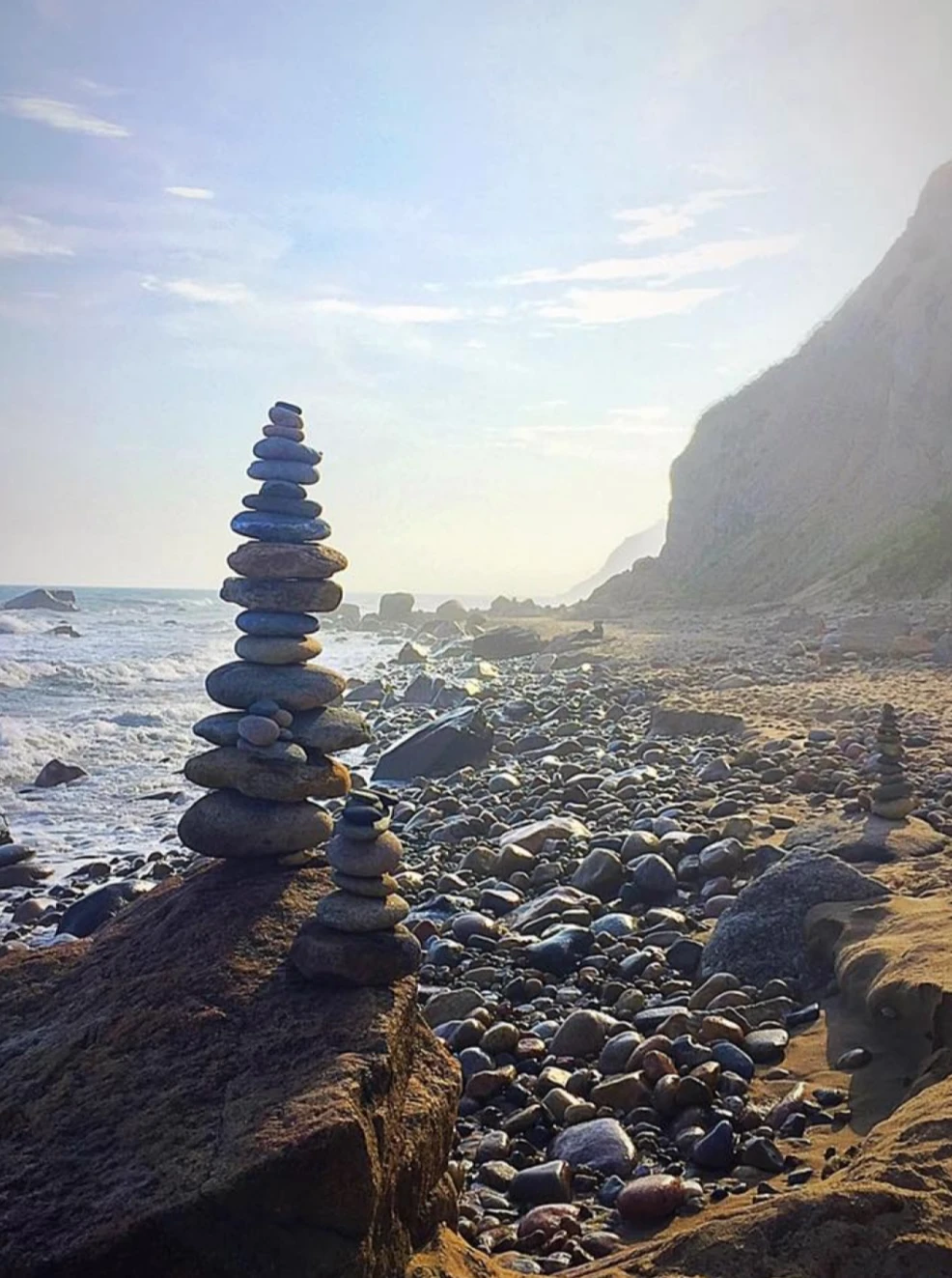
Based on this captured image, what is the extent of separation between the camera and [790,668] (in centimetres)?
2056

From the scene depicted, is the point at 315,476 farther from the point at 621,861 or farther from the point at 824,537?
the point at 824,537

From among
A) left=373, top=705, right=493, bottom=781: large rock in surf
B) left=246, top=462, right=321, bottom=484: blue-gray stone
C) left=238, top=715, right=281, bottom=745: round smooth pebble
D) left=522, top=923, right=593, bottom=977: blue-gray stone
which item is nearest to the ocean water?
left=373, top=705, right=493, bottom=781: large rock in surf

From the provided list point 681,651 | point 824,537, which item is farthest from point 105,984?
point 824,537

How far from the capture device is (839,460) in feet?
142

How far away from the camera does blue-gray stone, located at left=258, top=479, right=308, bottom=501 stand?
18.3 ft

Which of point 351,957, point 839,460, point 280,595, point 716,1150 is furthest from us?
point 839,460

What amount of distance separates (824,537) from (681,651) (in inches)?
631

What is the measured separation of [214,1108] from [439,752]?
1250cm

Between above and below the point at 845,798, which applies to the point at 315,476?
above

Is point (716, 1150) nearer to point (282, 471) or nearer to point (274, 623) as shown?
point (274, 623)

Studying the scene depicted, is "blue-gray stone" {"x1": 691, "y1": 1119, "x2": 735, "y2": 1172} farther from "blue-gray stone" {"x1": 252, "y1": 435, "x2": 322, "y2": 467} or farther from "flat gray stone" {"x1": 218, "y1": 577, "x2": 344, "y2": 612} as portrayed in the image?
"blue-gray stone" {"x1": 252, "y1": 435, "x2": 322, "y2": 467}

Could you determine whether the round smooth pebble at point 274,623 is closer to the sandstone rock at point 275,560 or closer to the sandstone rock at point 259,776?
the sandstone rock at point 275,560

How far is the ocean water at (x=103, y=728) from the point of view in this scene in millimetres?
13664

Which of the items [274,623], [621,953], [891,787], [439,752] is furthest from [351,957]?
[439,752]
